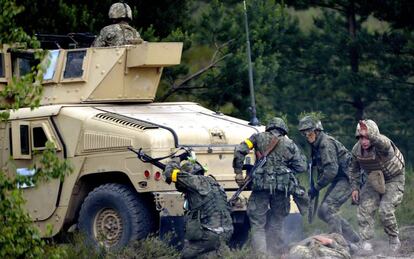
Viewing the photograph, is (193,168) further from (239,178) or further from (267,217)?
(267,217)

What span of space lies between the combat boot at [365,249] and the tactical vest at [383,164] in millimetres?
796

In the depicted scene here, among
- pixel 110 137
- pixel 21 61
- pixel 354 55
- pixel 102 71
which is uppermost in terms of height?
pixel 354 55

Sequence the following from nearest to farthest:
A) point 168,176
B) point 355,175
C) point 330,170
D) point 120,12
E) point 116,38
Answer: point 168,176 < point 355,175 < point 330,170 < point 116,38 < point 120,12

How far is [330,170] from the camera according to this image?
576 inches

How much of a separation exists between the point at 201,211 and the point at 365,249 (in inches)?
93.5

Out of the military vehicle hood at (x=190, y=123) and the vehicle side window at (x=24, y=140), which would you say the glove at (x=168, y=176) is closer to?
the military vehicle hood at (x=190, y=123)

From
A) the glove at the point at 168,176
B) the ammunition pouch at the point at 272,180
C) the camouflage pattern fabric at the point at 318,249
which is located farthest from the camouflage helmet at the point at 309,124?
the glove at the point at 168,176

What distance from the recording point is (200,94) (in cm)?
2069

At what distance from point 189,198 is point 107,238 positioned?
48.7 inches

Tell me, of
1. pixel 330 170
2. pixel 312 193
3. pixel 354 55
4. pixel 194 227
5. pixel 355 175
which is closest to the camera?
pixel 194 227

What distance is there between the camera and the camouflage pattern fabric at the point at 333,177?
48.1ft

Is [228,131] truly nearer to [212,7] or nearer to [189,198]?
[189,198]

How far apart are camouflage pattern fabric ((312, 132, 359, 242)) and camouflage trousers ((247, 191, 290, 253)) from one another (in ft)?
3.03

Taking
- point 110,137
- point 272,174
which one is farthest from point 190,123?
point 272,174
